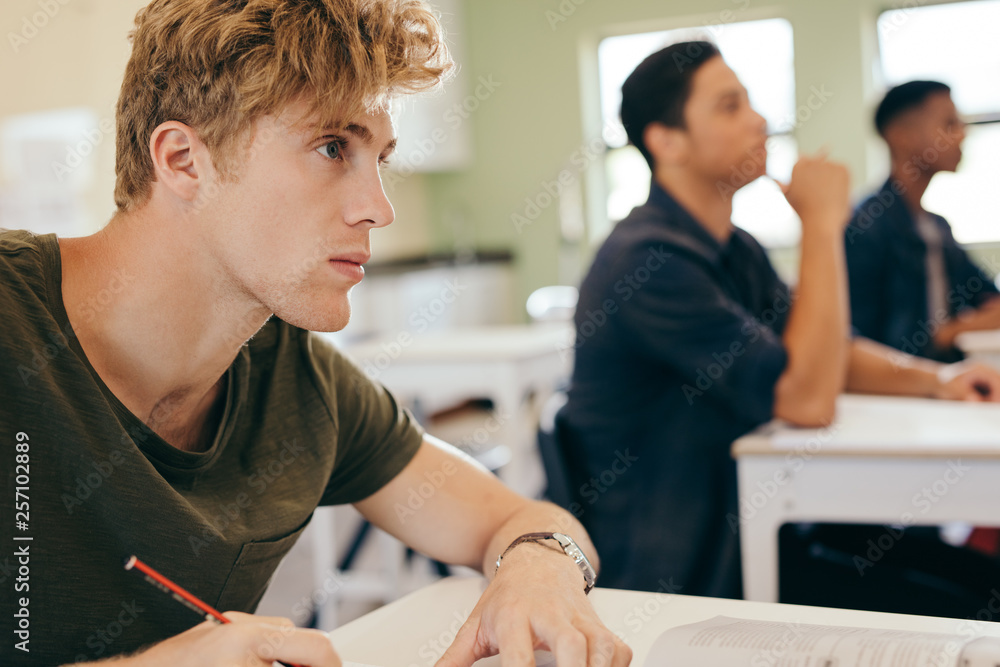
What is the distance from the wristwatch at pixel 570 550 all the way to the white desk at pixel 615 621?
25 mm

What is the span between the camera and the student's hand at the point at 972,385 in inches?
73.1

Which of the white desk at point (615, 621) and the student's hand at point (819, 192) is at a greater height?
the student's hand at point (819, 192)

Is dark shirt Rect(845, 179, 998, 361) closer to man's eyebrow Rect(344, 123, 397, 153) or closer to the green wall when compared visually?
man's eyebrow Rect(344, 123, 397, 153)

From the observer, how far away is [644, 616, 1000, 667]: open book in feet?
2.12

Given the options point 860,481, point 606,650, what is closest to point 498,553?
point 606,650

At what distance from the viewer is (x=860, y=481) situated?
1.40 m

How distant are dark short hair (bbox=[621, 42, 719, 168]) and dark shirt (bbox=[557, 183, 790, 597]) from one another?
9.7 inches

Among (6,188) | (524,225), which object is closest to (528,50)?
(524,225)

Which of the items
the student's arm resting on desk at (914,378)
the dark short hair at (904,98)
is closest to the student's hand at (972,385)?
the student's arm resting on desk at (914,378)

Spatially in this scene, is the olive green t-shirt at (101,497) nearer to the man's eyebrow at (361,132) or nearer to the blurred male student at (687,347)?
the man's eyebrow at (361,132)

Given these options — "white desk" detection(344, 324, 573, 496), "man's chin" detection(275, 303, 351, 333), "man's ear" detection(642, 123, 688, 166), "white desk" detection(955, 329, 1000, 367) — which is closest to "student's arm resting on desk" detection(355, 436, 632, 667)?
"man's chin" detection(275, 303, 351, 333)

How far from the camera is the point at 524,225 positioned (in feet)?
19.9

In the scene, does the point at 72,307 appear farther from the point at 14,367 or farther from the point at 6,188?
the point at 6,188

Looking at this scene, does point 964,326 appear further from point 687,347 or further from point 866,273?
point 687,347
